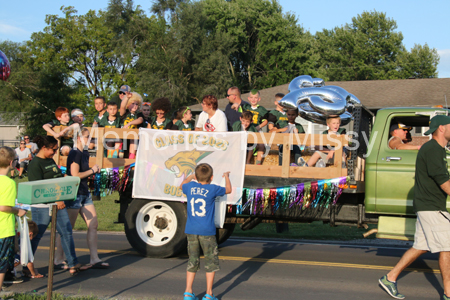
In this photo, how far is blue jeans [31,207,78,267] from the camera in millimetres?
6020

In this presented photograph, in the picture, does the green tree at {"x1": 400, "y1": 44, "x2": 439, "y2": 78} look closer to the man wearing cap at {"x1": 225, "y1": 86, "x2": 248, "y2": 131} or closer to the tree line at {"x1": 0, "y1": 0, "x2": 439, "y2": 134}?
the tree line at {"x1": 0, "y1": 0, "x2": 439, "y2": 134}

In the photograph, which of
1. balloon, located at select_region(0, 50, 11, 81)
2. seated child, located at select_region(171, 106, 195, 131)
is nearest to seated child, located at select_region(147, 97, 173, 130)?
seated child, located at select_region(171, 106, 195, 131)

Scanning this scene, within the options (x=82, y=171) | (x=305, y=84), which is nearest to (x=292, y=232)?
(x=305, y=84)

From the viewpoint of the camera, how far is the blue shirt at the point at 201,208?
15.8 ft

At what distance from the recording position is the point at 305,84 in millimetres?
8344

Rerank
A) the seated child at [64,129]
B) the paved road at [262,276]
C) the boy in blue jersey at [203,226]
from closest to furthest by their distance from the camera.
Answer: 1. the boy in blue jersey at [203,226]
2. the paved road at [262,276]
3. the seated child at [64,129]

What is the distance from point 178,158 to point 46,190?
8.95ft

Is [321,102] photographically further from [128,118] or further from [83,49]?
[83,49]

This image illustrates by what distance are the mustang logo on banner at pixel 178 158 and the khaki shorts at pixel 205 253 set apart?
1.94 meters

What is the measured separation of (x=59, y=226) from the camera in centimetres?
602

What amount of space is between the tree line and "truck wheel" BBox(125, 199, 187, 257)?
33.2 meters

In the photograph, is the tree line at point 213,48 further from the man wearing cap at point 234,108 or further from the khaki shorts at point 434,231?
the khaki shorts at point 434,231

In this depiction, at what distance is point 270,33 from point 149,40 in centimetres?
1180

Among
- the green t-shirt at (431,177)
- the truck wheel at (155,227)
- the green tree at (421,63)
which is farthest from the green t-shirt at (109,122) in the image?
the green tree at (421,63)
